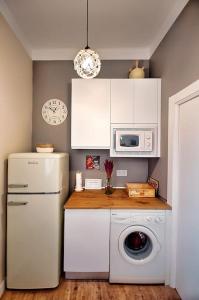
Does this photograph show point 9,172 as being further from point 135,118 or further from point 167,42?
point 167,42

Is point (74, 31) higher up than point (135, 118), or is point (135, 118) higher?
point (74, 31)

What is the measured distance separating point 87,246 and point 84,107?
166 cm

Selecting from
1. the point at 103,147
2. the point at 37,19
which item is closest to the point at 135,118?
the point at 103,147

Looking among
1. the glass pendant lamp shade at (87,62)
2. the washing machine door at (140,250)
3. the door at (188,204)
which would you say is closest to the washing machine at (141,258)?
the washing machine door at (140,250)

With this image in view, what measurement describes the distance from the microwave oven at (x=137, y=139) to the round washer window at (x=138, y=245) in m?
0.98

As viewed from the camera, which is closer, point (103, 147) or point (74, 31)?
point (74, 31)

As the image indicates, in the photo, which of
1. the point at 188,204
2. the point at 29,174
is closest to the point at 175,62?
the point at 188,204

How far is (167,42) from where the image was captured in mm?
2494

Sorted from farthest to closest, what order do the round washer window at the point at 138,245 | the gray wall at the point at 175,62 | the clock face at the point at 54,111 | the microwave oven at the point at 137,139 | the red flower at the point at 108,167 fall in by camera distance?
the clock face at the point at 54,111
the red flower at the point at 108,167
the microwave oven at the point at 137,139
the round washer window at the point at 138,245
the gray wall at the point at 175,62

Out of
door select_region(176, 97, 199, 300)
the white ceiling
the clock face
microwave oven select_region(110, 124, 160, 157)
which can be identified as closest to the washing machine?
door select_region(176, 97, 199, 300)

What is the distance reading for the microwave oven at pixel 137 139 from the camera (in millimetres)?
2793

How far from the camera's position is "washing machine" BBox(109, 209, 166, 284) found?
2354mm

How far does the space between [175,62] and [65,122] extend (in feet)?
5.53

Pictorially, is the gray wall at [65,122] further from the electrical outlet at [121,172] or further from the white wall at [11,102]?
the white wall at [11,102]
